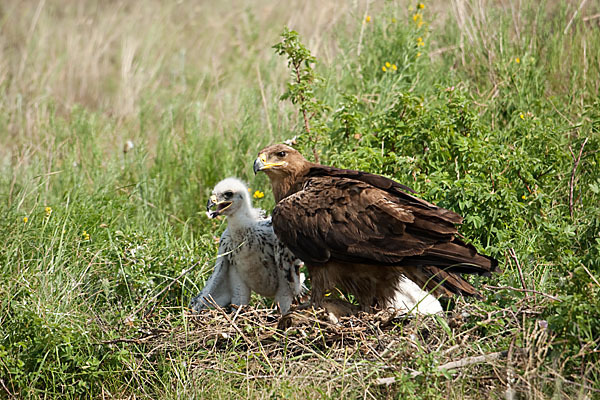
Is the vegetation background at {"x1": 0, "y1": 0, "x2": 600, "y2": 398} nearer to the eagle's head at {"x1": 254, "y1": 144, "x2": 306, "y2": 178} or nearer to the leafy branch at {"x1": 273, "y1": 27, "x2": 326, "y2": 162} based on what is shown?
the leafy branch at {"x1": 273, "y1": 27, "x2": 326, "y2": 162}

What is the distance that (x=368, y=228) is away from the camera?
4.66 meters

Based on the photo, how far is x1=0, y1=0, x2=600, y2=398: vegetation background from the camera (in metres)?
3.98

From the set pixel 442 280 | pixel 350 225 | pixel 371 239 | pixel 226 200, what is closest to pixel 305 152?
pixel 226 200

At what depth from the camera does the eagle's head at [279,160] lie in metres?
5.25

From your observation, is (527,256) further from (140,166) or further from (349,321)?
(140,166)

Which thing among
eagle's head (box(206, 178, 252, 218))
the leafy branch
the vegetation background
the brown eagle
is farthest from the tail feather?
the leafy branch

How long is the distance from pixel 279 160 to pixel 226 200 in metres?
0.47

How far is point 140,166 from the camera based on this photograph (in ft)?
23.3

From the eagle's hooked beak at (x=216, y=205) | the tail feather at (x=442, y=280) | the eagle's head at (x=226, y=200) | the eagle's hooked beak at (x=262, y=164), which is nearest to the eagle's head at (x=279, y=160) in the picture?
the eagle's hooked beak at (x=262, y=164)

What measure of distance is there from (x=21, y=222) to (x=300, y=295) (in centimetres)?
219

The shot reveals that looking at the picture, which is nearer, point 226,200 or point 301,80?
point 226,200

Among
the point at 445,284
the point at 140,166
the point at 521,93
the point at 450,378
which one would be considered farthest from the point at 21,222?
the point at 521,93

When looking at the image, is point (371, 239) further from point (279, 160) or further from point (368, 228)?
point (279, 160)

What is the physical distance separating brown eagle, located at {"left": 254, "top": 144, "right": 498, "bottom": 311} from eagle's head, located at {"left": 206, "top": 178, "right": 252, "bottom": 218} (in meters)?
0.41
